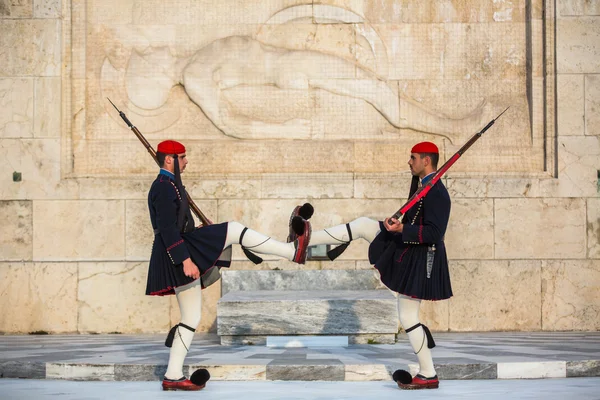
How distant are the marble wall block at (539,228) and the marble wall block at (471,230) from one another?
86 millimetres

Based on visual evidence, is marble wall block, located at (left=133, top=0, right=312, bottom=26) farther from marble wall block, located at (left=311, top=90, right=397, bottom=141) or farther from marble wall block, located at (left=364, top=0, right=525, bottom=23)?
marble wall block, located at (left=311, top=90, right=397, bottom=141)

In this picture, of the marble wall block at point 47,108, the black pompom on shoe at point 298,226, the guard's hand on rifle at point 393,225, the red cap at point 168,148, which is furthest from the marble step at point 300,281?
the guard's hand on rifle at point 393,225

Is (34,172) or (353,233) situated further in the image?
(34,172)

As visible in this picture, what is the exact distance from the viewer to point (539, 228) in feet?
38.3

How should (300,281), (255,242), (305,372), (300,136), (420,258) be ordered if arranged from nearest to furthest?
(420,258)
(255,242)
(305,372)
(300,281)
(300,136)

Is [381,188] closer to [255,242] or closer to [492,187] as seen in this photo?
[492,187]

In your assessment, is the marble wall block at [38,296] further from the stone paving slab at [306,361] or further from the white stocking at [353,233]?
the white stocking at [353,233]

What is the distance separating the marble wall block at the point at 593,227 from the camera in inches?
458

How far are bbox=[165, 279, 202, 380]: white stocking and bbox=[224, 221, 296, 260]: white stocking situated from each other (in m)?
0.43

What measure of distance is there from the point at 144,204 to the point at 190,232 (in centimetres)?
410

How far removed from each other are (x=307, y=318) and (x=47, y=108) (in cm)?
409

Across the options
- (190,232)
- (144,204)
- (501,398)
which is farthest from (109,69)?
(501,398)

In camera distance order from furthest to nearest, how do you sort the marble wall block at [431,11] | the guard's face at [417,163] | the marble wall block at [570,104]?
the marble wall block at [431,11] < the marble wall block at [570,104] < the guard's face at [417,163]

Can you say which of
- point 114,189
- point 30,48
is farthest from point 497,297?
point 30,48
